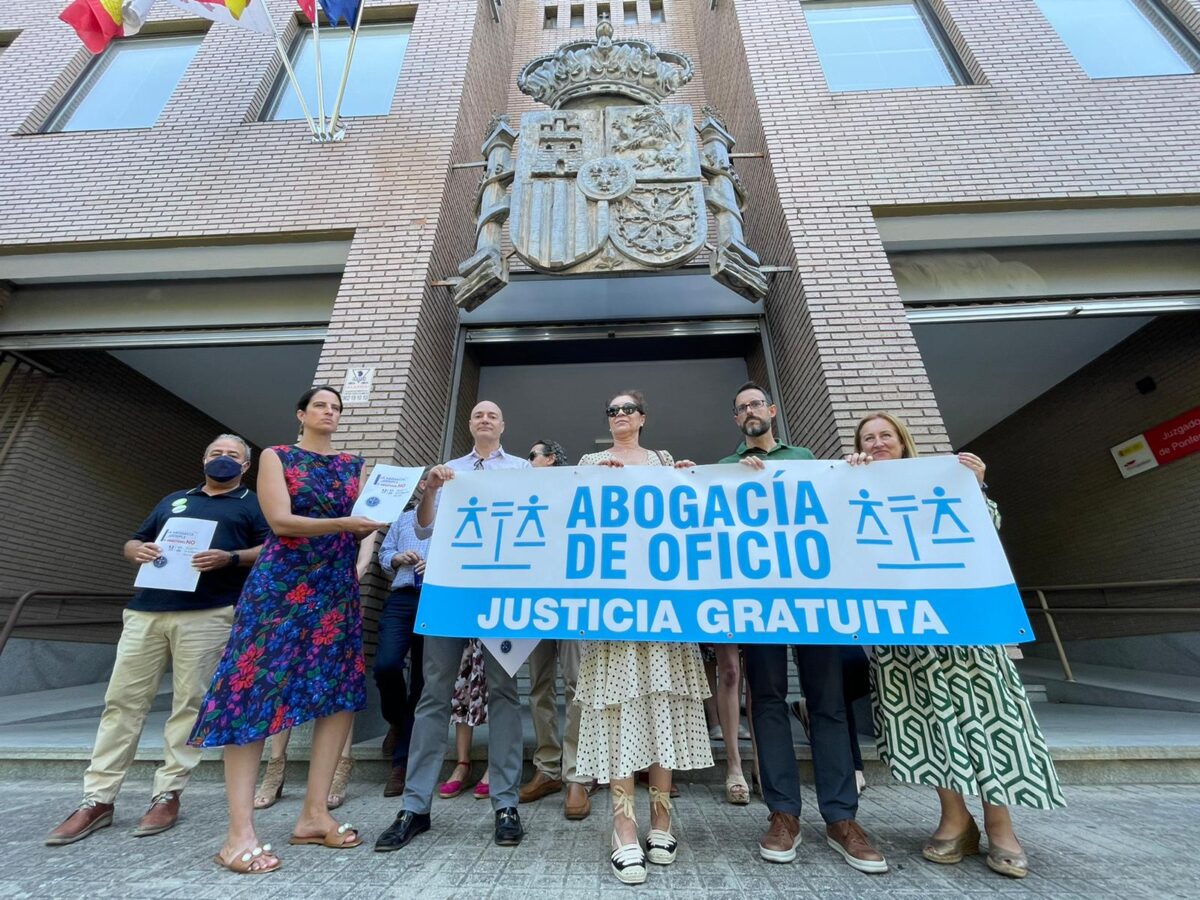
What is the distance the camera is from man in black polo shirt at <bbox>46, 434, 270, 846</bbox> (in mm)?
2367

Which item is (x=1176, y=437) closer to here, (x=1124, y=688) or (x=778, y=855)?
(x=1124, y=688)

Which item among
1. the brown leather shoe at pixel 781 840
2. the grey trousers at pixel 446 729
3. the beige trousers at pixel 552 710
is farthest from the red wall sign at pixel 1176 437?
the grey trousers at pixel 446 729

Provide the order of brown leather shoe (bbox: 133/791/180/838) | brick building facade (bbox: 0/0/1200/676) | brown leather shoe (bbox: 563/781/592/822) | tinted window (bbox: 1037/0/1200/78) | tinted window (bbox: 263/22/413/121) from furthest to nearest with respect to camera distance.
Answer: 1. tinted window (bbox: 263/22/413/121)
2. tinted window (bbox: 1037/0/1200/78)
3. brick building facade (bbox: 0/0/1200/676)
4. brown leather shoe (bbox: 563/781/592/822)
5. brown leather shoe (bbox: 133/791/180/838)

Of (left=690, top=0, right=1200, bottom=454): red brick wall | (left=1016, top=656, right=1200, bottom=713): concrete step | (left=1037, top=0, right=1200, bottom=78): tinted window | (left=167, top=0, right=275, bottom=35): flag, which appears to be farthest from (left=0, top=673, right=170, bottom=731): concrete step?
(left=1037, top=0, right=1200, bottom=78): tinted window

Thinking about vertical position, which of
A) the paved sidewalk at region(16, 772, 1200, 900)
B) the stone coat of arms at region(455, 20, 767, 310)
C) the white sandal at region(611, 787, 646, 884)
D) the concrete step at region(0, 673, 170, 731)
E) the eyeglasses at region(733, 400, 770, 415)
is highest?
the stone coat of arms at region(455, 20, 767, 310)

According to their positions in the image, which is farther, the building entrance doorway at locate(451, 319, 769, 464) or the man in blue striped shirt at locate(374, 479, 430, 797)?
the building entrance doorway at locate(451, 319, 769, 464)

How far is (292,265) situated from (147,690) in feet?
14.1

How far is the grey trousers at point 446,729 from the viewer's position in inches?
84.4

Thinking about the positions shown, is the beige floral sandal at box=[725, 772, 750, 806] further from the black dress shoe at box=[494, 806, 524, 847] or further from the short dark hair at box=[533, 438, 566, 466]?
the short dark hair at box=[533, 438, 566, 466]

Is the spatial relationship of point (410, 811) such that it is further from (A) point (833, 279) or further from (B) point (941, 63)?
(B) point (941, 63)

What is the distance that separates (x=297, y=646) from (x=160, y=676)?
3.69ft

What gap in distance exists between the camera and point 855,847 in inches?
71.2

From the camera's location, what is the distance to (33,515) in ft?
20.4

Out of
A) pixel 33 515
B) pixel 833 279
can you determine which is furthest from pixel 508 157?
pixel 33 515
